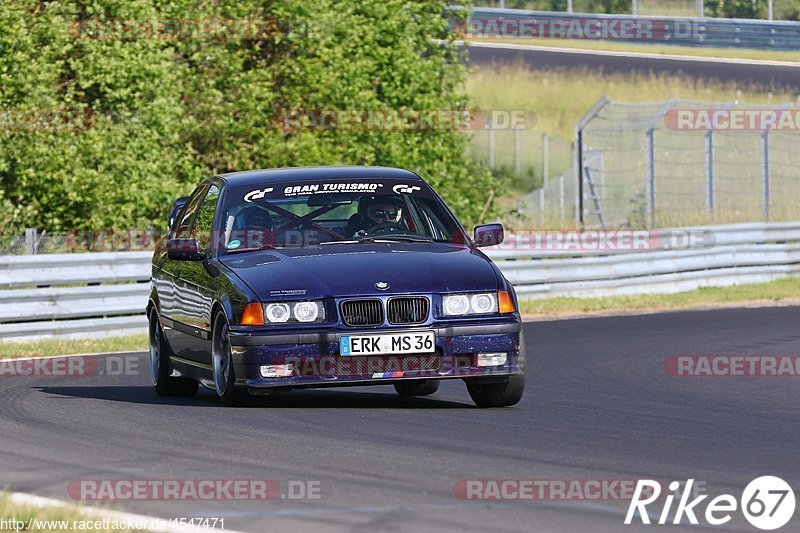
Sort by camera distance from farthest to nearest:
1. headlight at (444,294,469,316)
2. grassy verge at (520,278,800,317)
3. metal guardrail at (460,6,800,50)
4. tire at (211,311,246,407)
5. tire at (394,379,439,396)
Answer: metal guardrail at (460,6,800,50)
grassy verge at (520,278,800,317)
tire at (394,379,439,396)
tire at (211,311,246,407)
headlight at (444,294,469,316)

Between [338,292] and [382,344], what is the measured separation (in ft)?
1.36

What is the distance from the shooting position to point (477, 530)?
6.25m

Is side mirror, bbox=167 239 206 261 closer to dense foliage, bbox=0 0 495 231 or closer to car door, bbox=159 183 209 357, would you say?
car door, bbox=159 183 209 357

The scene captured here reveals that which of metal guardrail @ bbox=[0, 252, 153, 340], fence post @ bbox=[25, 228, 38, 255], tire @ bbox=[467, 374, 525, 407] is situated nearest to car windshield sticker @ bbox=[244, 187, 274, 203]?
tire @ bbox=[467, 374, 525, 407]

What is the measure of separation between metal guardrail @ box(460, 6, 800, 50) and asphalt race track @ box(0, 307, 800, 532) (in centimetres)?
3934

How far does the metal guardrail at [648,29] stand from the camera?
52594 mm

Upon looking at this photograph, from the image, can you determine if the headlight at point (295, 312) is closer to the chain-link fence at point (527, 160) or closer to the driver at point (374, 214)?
the driver at point (374, 214)

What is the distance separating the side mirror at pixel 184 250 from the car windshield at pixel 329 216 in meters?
0.21

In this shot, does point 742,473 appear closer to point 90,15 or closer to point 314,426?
point 314,426

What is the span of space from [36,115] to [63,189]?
44.9 inches

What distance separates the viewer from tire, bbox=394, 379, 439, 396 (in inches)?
473

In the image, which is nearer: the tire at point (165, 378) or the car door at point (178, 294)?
the car door at point (178, 294)

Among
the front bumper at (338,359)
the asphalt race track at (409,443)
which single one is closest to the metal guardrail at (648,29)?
the asphalt race track at (409,443)

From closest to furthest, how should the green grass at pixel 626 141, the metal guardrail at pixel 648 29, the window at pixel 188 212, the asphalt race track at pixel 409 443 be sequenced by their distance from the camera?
the asphalt race track at pixel 409 443
the window at pixel 188 212
the green grass at pixel 626 141
the metal guardrail at pixel 648 29
